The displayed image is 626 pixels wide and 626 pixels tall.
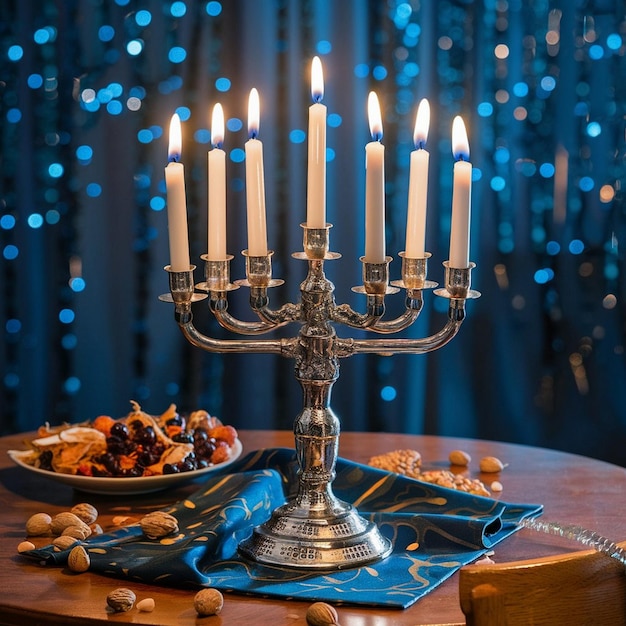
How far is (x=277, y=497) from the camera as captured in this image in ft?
4.40

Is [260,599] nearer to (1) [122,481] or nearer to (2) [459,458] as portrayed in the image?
(1) [122,481]

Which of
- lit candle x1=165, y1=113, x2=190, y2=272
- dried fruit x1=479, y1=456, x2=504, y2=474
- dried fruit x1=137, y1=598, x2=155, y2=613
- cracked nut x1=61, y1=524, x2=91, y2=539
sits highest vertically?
lit candle x1=165, y1=113, x2=190, y2=272

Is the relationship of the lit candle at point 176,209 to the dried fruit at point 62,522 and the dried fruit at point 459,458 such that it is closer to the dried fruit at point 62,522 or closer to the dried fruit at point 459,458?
the dried fruit at point 62,522

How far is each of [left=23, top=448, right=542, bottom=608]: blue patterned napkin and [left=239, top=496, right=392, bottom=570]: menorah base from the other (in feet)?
0.04

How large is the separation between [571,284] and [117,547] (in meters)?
1.87

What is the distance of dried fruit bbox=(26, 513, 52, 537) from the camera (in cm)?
Answer: 122

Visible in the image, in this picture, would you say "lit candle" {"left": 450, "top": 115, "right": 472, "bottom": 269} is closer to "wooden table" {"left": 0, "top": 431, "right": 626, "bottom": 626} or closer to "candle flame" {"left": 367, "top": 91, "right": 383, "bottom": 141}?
"candle flame" {"left": 367, "top": 91, "right": 383, "bottom": 141}

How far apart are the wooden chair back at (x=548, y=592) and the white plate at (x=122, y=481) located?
664 millimetres

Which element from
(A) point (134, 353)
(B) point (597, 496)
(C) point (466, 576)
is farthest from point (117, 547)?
(A) point (134, 353)

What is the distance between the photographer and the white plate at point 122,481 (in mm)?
1343

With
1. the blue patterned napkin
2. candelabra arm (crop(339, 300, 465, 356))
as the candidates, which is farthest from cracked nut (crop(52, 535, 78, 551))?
candelabra arm (crop(339, 300, 465, 356))

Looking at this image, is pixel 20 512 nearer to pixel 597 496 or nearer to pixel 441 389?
pixel 597 496

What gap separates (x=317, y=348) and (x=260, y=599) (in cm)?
28

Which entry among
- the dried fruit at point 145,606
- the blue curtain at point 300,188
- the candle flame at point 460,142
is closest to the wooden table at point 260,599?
the dried fruit at point 145,606
